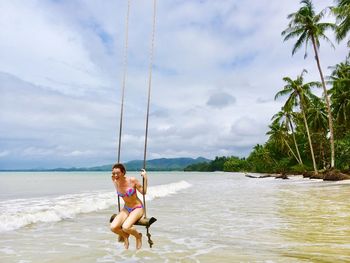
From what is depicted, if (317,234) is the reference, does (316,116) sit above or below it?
above

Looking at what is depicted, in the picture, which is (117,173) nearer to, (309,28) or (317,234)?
(317,234)

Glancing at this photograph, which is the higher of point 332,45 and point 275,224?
point 332,45

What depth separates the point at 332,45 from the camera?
39.0m

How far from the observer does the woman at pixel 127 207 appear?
6.32 metres

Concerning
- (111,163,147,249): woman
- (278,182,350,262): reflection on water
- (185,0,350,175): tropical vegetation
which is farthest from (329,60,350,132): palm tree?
(111,163,147,249): woman

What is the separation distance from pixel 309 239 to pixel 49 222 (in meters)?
8.29

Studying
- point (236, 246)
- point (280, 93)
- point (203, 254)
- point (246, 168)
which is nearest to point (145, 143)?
point (203, 254)

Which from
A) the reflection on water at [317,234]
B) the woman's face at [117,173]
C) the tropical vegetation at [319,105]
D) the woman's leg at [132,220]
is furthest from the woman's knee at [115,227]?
the tropical vegetation at [319,105]

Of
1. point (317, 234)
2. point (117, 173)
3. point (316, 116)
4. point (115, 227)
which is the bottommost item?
point (317, 234)

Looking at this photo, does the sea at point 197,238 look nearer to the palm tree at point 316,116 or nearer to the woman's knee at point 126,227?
the woman's knee at point 126,227

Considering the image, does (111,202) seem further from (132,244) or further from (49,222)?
(132,244)

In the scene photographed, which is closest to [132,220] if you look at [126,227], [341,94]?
[126,227]

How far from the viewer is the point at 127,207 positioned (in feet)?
21.4

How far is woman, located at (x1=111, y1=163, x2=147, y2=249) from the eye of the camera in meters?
6.32
